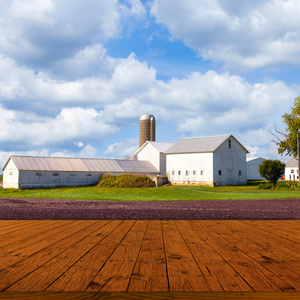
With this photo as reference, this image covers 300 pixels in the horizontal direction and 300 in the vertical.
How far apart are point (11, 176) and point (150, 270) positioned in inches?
1835

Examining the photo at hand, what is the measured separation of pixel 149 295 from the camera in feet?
7.72

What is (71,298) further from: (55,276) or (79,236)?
(79,236)

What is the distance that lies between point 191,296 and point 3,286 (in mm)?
1355

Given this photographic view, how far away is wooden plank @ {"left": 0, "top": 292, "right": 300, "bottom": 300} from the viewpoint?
2.32 metres

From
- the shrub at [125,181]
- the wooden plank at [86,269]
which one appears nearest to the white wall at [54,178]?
the shrub at [125,181]

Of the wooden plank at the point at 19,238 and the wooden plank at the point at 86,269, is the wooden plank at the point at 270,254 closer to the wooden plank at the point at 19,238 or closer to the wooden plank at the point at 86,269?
the wooden plank at the point at 86,269

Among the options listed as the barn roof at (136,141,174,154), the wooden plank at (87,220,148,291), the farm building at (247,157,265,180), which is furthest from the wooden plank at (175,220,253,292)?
the farm building at (247,157,265,180)

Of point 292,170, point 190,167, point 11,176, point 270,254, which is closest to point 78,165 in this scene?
point 11,176

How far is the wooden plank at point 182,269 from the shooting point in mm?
2564

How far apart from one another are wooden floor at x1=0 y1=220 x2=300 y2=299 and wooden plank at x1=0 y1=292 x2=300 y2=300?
85mm

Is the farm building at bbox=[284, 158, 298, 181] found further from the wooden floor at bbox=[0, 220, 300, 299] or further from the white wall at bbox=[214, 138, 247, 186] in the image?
the wooden floor at bbox=[0, 220, 300, 299]

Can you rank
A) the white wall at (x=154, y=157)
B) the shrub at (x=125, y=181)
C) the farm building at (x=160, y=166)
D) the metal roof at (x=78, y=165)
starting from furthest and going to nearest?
1. the white wall at (x=154, y=157)
2. the metal roof at (x=78, y=165)
3. the farm building at (x=160, y=166)
4. the shrub at (x=125, y=181)

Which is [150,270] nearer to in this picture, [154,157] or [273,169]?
[273,169]

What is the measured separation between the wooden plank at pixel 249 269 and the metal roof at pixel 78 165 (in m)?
43.1
